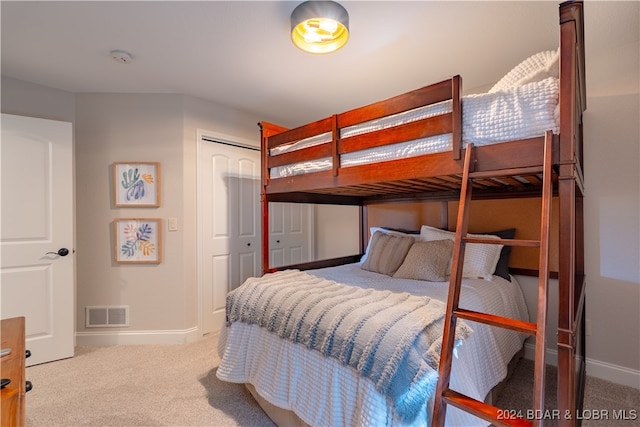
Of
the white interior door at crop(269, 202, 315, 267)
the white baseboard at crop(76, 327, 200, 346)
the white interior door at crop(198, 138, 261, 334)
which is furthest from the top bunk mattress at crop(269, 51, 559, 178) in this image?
the white baseboard at crop(76, 327, 200, 346)

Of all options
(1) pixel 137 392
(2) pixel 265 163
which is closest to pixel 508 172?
(2) pixel 265 163

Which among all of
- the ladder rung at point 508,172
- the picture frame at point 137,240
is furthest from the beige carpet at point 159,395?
the ladder rung at point 508,172

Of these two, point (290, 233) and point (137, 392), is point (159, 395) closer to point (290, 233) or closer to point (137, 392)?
point (137, 392)

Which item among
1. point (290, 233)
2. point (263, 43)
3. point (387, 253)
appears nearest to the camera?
point (263, 43)

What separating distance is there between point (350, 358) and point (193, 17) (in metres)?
2.10

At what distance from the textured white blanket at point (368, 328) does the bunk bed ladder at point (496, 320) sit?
65 millimetres

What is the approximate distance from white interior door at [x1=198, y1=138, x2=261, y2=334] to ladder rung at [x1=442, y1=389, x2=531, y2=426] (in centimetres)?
259

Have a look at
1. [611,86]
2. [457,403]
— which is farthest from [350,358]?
[611,86]

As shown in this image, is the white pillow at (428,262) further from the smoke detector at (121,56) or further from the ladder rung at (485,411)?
the smoke detector at (121,56)

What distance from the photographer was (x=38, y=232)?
253 centimetres

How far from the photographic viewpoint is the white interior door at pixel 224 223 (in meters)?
3.14

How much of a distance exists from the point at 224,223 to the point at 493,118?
107 inches

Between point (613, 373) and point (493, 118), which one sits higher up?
point (493, 118)

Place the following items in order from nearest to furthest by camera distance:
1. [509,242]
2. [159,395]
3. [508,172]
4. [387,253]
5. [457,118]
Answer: [509,242] < [508,172] < [457,118] < [159,395] < [387,253]
